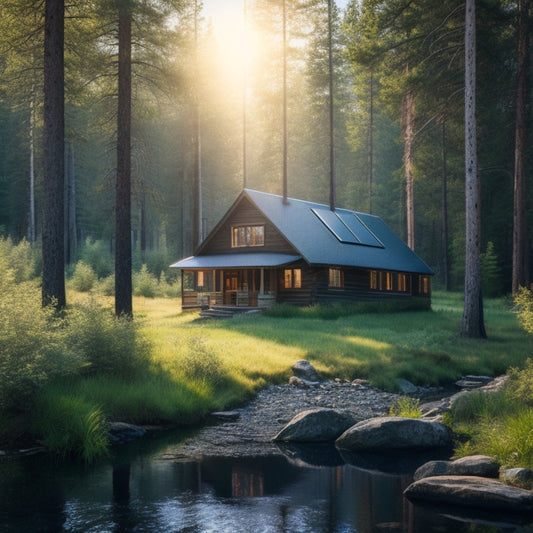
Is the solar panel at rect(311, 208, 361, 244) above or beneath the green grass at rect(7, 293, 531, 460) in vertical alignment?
above

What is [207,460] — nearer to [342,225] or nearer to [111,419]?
[111,419]

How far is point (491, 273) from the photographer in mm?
41406

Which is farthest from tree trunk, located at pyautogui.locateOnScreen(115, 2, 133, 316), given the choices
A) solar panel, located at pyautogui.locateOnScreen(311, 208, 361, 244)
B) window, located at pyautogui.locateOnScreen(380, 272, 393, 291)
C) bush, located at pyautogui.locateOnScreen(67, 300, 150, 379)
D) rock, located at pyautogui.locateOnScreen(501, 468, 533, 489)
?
window, located at pyautogui.locateOnScreen(380, 272, 393, 291)

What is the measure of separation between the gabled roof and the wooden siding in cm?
37

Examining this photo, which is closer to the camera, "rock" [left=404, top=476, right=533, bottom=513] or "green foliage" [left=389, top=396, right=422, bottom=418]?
"rock" [left=404, top=476, right=533, bottom=513]

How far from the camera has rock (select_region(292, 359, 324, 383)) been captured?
16281 millimetres

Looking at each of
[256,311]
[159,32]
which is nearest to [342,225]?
[256,311]

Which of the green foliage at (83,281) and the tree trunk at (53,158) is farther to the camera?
the green foliage at (83,281)

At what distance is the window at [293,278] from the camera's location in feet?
106

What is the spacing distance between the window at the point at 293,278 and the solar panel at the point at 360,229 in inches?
197

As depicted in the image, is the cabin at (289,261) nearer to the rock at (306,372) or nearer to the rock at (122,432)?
the rock at (306,372)

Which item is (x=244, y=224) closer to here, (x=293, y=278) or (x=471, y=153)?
(x=293, y=278)

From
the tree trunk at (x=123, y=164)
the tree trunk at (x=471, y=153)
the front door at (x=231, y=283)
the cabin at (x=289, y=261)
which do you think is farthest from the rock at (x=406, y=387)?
the front door at (x=231, y=283)

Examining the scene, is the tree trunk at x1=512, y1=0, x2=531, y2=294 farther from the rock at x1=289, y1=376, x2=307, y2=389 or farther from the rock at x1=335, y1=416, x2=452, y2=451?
the rock at x1=335, y1=416, x2=452, y2=451
